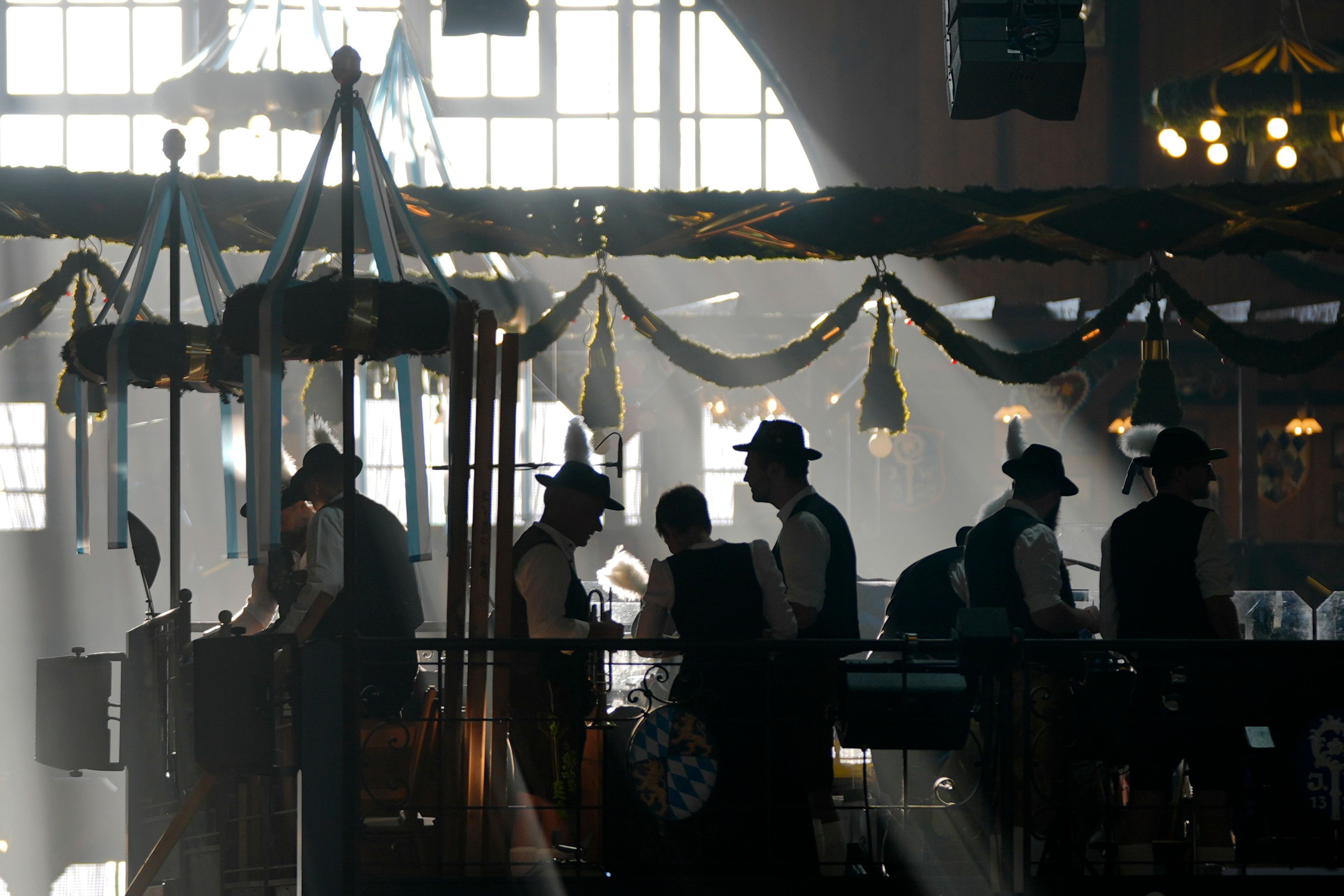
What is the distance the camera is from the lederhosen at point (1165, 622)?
3670 mm

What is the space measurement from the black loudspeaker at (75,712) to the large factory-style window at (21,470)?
1155 centimetres

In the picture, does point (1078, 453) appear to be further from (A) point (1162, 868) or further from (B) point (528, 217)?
(A) point (1162, 868)

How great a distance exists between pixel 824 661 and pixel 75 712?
2.38 meters

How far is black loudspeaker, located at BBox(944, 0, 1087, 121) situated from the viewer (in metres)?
5.33

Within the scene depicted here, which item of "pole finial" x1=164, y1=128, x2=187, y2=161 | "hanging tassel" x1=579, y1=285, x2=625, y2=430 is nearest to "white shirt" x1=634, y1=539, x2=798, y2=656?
"pole finial" x1=164, y1=128, x2=187, y2=161

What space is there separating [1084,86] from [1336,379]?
4.44 meters

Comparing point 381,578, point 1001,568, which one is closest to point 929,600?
point 1001,568

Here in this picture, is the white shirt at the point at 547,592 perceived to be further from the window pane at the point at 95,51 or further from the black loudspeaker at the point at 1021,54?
the window pane at the point at 95,51

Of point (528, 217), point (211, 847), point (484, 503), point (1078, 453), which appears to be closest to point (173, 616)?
point (211, 847)

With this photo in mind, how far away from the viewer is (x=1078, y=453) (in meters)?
13.5

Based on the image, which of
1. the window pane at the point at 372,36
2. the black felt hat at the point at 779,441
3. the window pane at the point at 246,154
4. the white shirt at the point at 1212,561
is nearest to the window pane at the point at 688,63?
the window pane at the point at 372,36

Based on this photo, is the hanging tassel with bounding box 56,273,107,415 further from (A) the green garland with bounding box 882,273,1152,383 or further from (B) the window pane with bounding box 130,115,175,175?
(B) the window pane with bounding box 130,115,175,175

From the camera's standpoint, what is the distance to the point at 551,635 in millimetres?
3840

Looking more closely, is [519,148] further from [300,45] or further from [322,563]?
[322,563]
